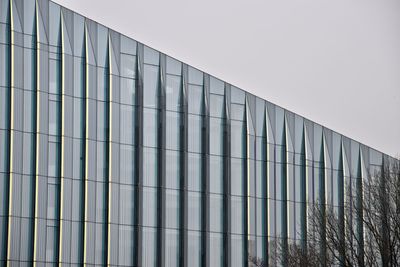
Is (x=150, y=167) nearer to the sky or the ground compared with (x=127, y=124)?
nearer to the ground

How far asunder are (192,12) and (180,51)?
2080 mm

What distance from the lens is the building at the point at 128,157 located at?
181ft

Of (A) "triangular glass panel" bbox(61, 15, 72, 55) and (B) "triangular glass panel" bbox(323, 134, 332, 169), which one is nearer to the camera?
(A) "triangular glass panel" bbox(61, 15, 72, 55)

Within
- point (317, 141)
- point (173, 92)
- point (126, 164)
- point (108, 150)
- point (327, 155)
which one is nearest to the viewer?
point (108, 150)

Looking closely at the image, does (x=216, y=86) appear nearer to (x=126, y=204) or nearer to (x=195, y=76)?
(x=195, y=76)

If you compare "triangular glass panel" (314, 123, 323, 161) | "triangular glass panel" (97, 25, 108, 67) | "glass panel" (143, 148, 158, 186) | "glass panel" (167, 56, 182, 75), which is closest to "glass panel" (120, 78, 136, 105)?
"triangular glass panel" (97, 25, 108, 67)

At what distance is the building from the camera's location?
55031mm

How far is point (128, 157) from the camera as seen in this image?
57500 mm

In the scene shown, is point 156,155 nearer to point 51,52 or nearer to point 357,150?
point 51,52

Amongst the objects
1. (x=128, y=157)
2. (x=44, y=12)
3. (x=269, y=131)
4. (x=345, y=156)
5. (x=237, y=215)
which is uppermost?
(x=44, y=12)

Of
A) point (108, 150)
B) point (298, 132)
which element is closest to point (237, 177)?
point (298, 132)

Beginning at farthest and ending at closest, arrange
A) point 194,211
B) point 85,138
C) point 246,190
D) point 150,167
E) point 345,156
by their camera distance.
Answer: point 345,156, point 246,190, point 194,211, point 150,167, point 85,138

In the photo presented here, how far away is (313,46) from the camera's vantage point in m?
65.1

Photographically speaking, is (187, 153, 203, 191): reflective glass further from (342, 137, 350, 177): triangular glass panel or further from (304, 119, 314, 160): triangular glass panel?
(342, 137, 350, 177): triangular glass panel
